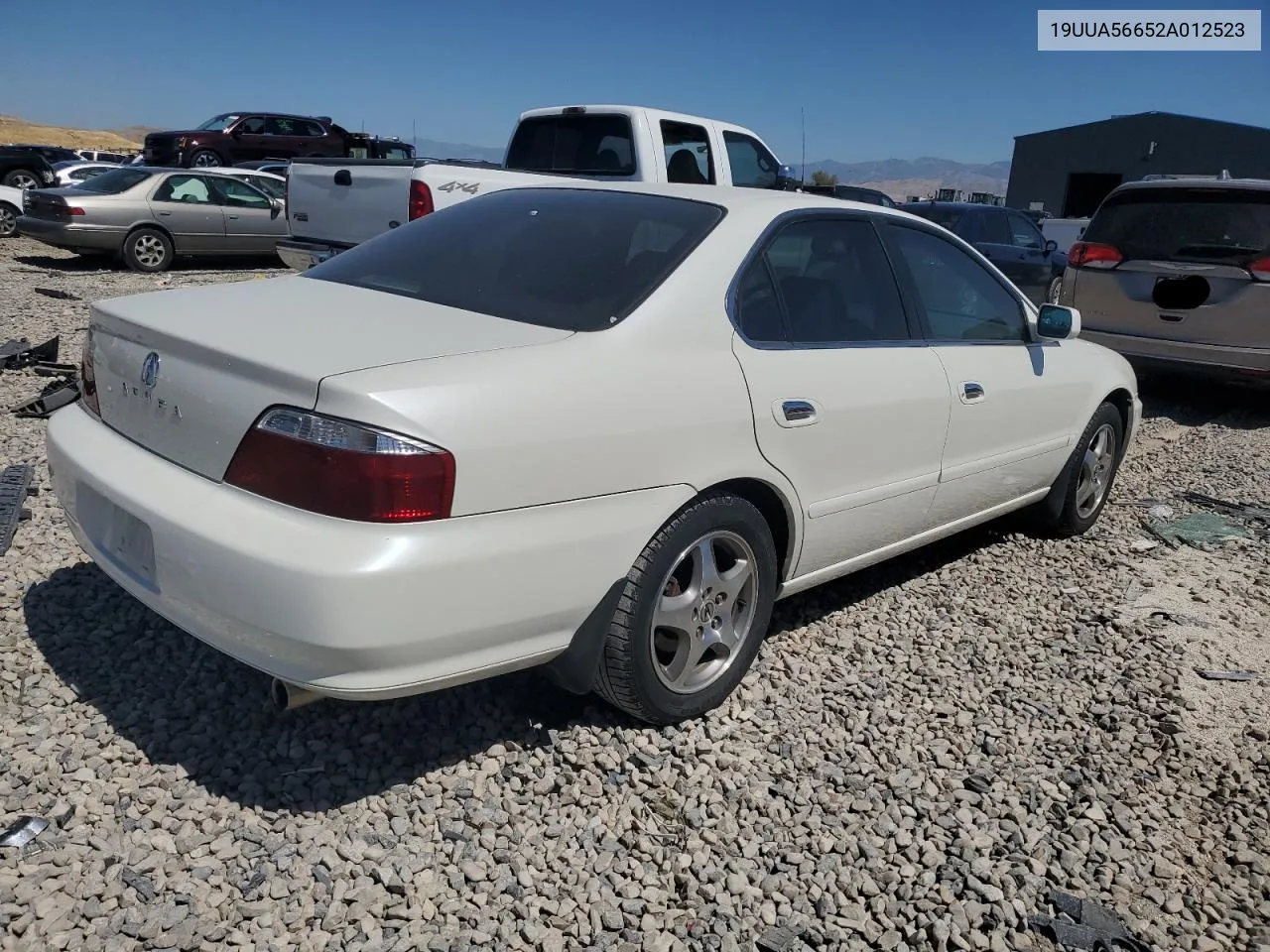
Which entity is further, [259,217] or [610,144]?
[259,217]

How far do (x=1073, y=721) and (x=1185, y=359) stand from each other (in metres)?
5.37

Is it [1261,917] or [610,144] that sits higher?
[610,144]

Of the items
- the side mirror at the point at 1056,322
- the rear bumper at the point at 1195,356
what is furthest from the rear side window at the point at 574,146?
the side mirror at the point at 1056,322

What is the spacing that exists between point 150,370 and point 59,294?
9682mm

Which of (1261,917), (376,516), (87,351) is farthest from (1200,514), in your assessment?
(87,351)

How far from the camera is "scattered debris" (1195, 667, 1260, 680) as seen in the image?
3.64 metres

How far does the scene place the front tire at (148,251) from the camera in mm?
13586

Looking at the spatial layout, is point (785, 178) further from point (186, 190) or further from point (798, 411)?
point (186, 190)

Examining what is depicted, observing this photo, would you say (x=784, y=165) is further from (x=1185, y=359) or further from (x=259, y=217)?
(x=259, y=217)

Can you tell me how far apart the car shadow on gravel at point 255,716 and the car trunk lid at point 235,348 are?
0.83 meters

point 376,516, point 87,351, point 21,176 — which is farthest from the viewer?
point 21,176

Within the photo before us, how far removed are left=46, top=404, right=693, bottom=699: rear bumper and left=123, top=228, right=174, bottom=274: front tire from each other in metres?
12.4

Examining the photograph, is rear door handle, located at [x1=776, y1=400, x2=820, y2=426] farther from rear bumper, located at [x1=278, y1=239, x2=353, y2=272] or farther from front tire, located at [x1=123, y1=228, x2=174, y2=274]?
front tire, located at [x1=123, y1=228, x2=174, y2=274]

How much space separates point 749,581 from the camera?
10.5ft
